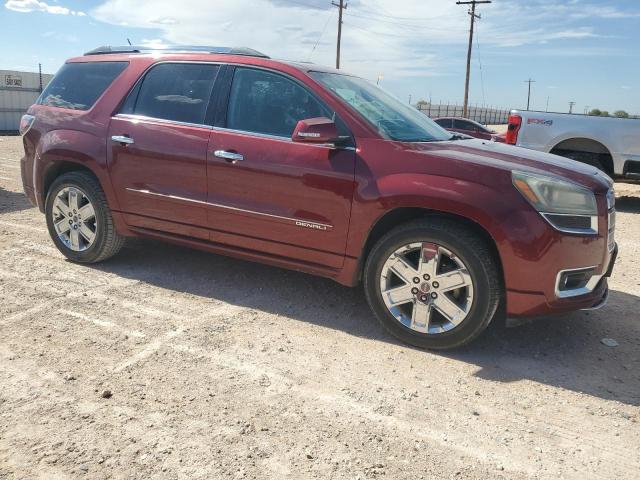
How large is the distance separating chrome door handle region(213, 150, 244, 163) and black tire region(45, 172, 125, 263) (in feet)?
4.25

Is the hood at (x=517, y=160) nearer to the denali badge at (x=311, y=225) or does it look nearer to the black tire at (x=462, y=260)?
the black tire at (x=462, y=260)

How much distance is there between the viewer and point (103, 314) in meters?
3.97

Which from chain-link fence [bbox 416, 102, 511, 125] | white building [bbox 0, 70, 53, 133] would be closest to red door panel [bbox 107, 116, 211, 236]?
white building [bbox 0, 70, 53, 133]

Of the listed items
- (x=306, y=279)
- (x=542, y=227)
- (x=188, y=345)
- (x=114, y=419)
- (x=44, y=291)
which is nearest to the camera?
(x=114, y=419)

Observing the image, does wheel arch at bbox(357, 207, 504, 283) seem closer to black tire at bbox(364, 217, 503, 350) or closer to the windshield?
black tire at bbox(364, 217, 503, 350)

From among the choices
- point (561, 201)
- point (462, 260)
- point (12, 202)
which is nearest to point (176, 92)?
point (462, 260)

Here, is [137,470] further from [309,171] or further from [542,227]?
[542,227]

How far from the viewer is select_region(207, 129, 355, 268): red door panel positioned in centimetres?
378

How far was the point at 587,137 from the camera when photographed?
9461mm

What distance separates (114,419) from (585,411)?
2441 mm

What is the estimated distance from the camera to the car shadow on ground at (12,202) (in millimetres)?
7264

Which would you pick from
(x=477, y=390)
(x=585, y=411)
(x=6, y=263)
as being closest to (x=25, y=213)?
(x=6, y=263)

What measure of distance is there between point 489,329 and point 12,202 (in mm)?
6600

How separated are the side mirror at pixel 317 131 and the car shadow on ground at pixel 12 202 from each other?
16.8ft
